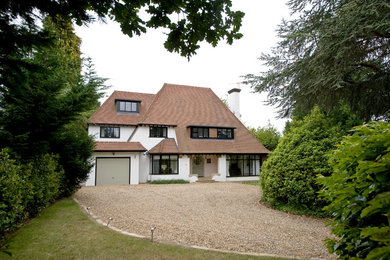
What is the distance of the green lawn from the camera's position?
469 cm

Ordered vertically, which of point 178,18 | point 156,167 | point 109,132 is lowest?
point 156,167

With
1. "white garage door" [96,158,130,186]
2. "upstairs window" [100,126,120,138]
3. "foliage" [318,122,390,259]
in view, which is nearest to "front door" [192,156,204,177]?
"white garage door" [96,158,130,186]

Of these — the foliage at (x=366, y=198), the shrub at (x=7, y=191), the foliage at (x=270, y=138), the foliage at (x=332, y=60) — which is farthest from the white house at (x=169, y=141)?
the foliage at (x=366, y=198)

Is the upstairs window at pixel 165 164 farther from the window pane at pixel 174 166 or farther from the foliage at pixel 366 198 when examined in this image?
the foliage at pixel 366 198

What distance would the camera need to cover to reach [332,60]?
929 centimetres

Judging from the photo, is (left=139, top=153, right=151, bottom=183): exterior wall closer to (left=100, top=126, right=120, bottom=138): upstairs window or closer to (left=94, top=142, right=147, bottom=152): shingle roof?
(left=94, top=142, right=147, bottom=152): shingle roof

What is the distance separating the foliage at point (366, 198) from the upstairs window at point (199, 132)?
68.8 feet

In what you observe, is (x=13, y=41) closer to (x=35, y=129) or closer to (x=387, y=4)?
(x=35, y=129)

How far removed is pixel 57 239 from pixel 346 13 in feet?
36.9

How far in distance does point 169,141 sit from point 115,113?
622cm

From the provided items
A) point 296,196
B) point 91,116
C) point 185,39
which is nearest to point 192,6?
point 185,39

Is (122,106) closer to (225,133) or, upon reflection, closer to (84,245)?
(225,133)

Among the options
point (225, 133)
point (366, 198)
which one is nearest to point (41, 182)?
point (366, 198)

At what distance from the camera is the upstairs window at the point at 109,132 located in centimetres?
2195
